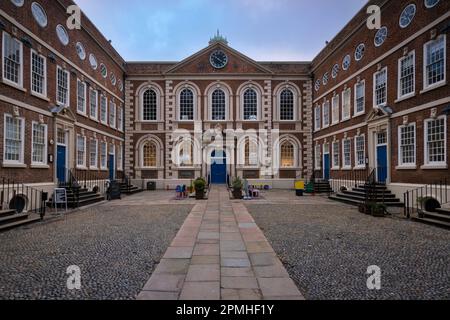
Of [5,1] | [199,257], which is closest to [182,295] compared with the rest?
[199,257]

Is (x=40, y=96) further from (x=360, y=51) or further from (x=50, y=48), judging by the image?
(x=360, y=51)

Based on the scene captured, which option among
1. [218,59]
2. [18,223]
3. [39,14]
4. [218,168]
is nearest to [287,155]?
[218,168]

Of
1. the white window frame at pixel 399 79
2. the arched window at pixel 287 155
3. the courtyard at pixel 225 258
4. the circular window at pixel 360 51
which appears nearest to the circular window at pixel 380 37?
the circular window at pixel 360 51

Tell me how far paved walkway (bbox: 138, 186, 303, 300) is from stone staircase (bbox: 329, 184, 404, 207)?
7688 mm

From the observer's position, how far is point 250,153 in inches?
917

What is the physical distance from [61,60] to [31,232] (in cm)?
1022

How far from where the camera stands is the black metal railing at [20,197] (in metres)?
9.88

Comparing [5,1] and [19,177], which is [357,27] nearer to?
[5,1]

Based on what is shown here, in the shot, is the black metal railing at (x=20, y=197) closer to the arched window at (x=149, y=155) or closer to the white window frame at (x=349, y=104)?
the arched window at (x=149, y=155)

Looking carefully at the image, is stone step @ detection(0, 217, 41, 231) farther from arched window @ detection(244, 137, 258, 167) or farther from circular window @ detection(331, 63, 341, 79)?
circular window @ detection(331, 63, 341, 79)

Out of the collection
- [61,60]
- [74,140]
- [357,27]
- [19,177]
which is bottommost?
[19,177]

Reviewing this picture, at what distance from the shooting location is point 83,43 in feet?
54.2

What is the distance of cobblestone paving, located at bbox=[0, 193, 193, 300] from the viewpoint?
3889 millimetres

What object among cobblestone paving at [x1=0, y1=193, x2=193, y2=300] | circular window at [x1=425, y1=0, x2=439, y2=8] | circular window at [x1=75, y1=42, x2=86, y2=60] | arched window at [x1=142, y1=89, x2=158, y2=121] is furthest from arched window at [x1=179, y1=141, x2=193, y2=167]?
circular window at [x1=425, y1=0, x2=439, y2=8]
